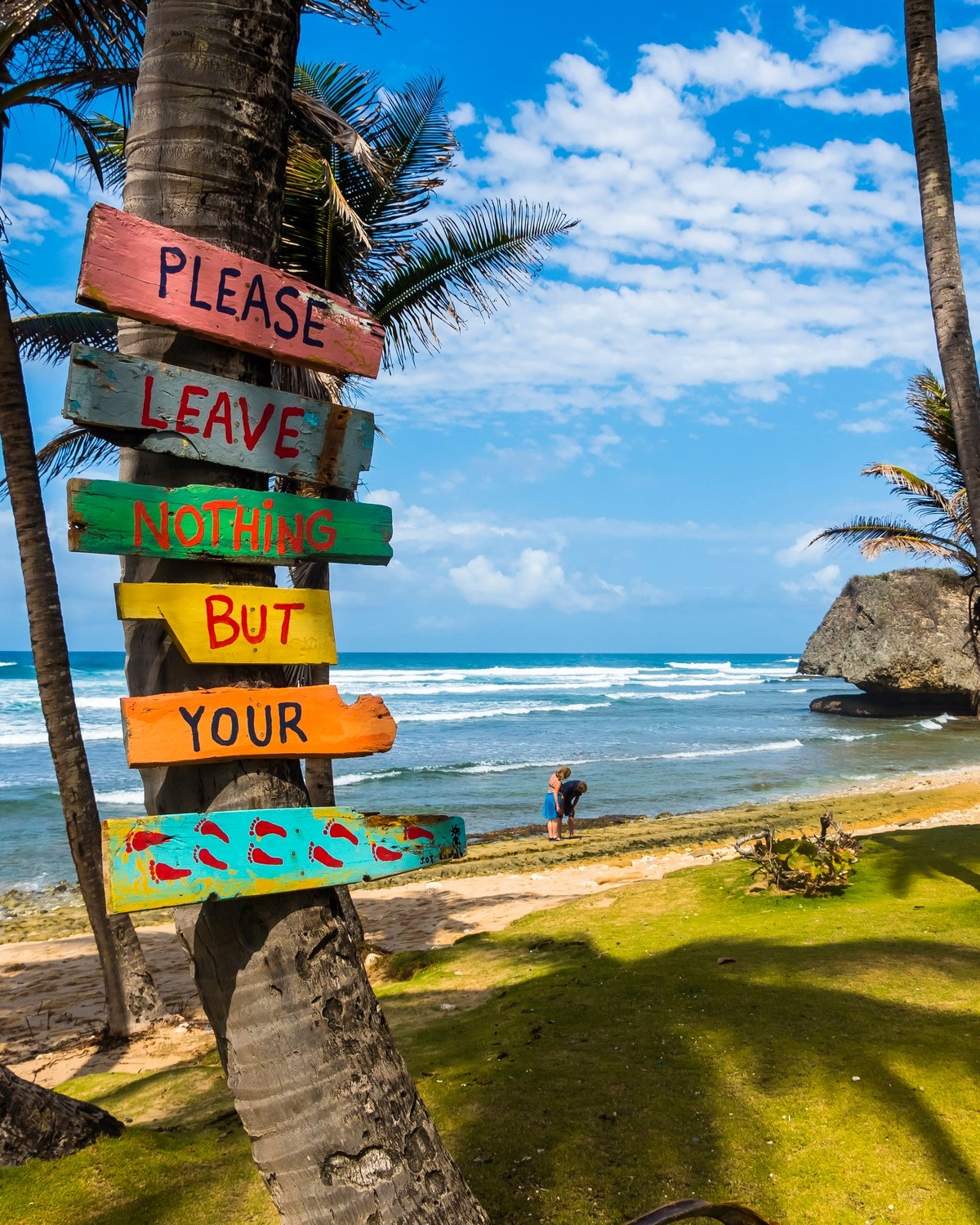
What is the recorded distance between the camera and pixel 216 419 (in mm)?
2607

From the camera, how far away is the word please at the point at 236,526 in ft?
8.11

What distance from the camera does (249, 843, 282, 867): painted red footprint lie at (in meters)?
2.44

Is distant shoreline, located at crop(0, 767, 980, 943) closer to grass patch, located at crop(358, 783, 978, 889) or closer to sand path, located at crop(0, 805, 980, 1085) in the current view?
grass patch, located at crop(358, 783, 978, 889)

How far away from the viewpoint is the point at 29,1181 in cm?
320

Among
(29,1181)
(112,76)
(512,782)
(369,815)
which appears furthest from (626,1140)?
(512,782)

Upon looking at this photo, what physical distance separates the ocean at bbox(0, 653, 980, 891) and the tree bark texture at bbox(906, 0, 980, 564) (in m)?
13.8

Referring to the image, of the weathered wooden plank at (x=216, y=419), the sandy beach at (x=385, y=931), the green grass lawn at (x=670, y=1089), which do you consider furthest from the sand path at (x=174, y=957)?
the weathered wooden plank at (x=216, y=419)

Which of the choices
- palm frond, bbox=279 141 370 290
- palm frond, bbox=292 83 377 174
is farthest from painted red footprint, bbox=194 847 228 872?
palm frond, bbox=279 141 370 290

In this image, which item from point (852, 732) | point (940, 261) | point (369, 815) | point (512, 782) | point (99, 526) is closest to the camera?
point (99, 526)

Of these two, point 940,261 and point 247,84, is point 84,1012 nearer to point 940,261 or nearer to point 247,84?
point 247,84

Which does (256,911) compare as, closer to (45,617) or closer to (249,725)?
(249,725)

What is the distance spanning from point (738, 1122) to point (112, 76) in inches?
307

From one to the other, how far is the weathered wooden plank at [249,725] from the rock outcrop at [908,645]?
3635 centimetres

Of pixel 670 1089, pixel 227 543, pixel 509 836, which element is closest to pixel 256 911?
pixel 227 543
